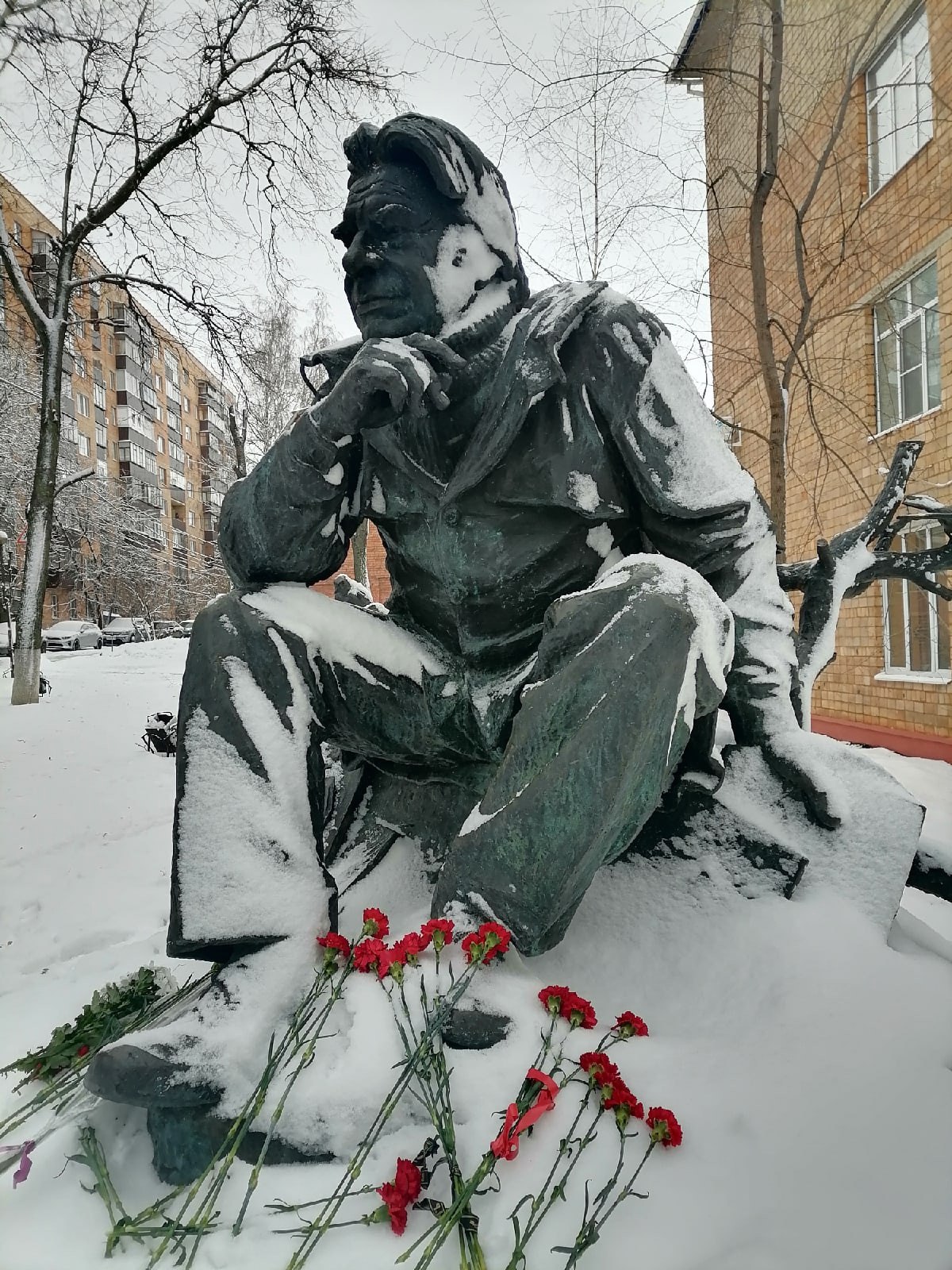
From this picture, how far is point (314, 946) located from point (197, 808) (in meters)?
0.30

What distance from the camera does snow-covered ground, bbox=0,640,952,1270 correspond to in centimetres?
87

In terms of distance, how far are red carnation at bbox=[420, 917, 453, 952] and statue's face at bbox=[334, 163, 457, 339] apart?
112cm

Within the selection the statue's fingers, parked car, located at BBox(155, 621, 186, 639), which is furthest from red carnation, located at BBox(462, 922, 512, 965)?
parked car, located at BBox(155, 621, 186, 639)

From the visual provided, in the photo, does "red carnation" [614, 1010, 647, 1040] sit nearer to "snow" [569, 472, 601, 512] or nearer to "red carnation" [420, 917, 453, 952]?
"red carnation" [420, 917, 453, 952]

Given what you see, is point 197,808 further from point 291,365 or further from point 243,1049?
point 291,365

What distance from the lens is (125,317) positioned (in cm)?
1020

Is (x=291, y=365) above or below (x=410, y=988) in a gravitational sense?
above

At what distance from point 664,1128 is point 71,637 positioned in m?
26.4

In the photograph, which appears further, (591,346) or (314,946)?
(591,346)

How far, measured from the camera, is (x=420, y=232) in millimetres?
1599

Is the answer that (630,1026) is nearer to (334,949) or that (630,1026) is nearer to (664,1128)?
(664,1128)

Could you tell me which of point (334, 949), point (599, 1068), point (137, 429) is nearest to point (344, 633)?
point (334, 949)

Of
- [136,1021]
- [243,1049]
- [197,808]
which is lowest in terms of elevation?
[136,1021]

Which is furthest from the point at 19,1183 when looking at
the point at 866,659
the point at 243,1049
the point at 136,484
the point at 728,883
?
the point at 136,484
